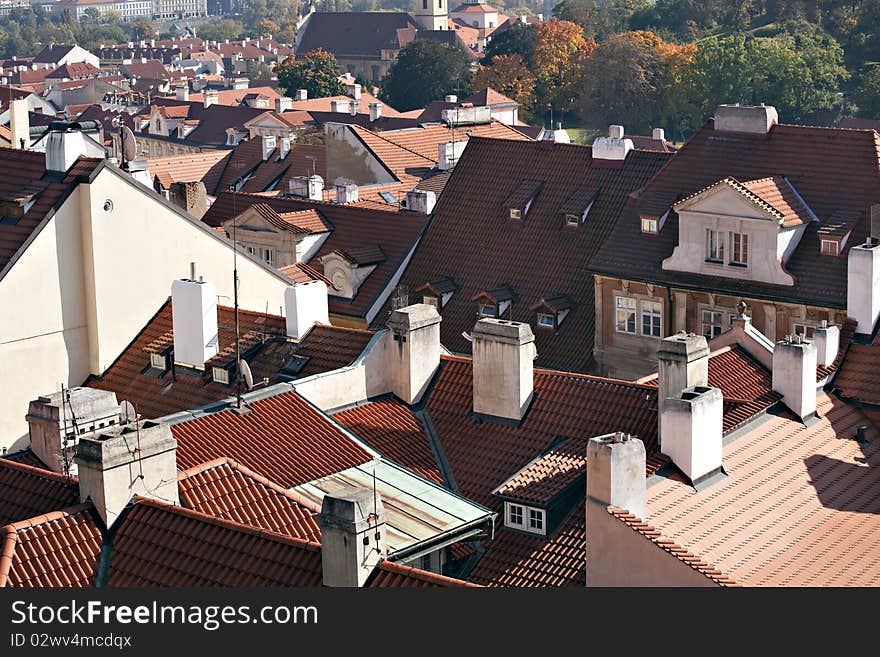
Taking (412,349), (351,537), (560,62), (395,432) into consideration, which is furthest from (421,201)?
(560,62)

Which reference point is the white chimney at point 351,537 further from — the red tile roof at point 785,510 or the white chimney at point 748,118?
the white chimney at point 748,118

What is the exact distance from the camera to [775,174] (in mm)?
40781

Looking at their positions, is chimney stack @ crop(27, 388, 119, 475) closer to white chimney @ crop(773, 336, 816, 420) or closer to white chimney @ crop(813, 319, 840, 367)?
white chimney @ crop(773, 336, 816, 420)

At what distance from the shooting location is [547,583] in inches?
940

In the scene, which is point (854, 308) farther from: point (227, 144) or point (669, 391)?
point (227, 144)

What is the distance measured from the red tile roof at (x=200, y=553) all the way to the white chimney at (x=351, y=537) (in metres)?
0.40

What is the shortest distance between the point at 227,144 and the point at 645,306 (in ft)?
222

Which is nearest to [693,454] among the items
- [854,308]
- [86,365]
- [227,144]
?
[854,308]

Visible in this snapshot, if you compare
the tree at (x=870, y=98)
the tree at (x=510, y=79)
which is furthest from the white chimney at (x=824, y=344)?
the tree at (x=510, y=79)

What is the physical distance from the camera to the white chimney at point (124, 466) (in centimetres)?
2170

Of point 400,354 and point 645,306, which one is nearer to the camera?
point 400,354

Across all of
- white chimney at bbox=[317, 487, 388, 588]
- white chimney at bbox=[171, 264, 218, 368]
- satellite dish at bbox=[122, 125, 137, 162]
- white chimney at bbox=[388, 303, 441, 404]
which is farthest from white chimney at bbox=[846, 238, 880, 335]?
satellite dish at bbox=[122, 125, 137, 162]

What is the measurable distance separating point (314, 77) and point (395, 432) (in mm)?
114321

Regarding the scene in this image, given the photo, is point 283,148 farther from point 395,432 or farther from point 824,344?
point 395,432
